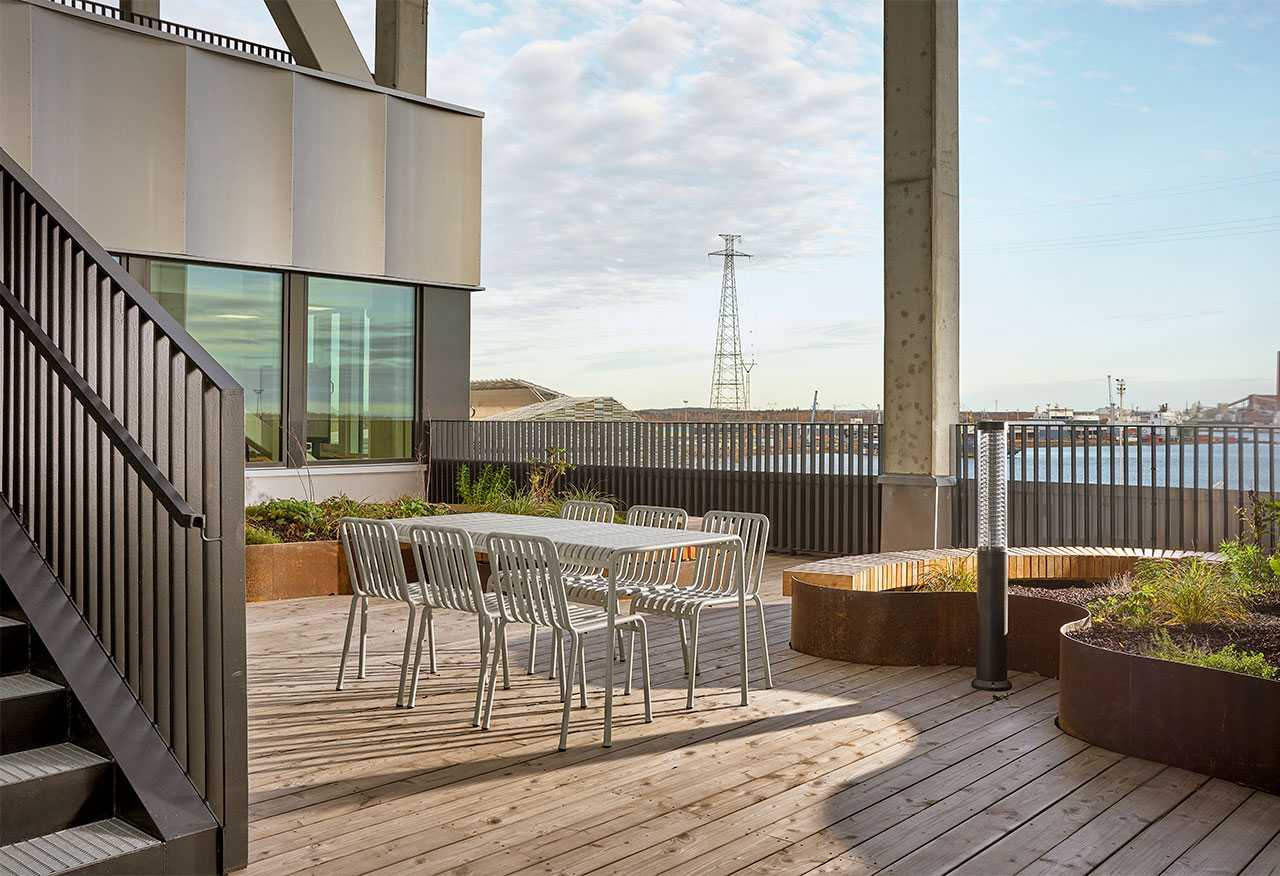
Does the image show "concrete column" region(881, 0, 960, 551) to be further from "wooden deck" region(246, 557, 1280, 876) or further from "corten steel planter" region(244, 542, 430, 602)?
"wooden deck" region(246, 557, 1280, 876)

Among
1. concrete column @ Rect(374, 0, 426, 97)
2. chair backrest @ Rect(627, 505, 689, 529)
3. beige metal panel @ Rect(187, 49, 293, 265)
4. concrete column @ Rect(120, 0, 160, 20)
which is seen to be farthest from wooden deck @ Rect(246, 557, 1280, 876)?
concrete column @ Rect(120, 0, 160, 20)

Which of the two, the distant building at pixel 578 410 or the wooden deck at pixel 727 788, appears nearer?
the wooden deck at pixel 727 788

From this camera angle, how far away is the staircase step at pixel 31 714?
128 inches

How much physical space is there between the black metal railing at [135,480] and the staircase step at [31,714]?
7.8 inches

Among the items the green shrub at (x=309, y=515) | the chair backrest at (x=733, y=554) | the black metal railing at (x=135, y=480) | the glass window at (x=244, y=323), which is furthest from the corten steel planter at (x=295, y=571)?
the black metal railing at (x=135, y=480)

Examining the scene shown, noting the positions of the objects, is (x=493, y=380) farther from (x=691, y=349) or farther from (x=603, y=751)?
(x=603, y=751)

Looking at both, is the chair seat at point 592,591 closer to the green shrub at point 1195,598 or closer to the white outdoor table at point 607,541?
the white outdoor table at point 607,541

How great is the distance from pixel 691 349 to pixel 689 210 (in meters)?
3.84

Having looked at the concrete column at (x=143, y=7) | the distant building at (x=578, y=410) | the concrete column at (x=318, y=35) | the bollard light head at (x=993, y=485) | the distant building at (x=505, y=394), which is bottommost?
the bollard light head at (x=993, y=485)

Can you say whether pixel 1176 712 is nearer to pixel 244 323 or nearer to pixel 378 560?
pixel 378 560

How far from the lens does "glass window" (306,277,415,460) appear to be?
12.5 metres

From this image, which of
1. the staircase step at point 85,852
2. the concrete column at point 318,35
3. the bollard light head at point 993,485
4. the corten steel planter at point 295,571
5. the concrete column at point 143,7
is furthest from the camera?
the concrete column at point 143,7

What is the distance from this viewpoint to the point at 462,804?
3.80 m

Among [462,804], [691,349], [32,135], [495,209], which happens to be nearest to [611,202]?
[495,209]
